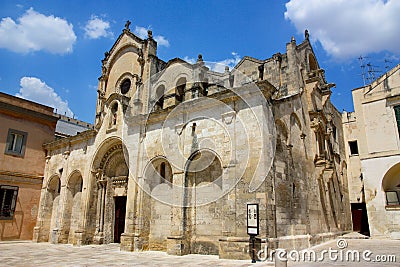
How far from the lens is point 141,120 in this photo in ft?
47.9

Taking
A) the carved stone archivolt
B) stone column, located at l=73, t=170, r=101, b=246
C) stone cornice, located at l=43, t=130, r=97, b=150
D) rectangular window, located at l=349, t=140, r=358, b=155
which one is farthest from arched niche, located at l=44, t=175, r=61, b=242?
rectangular window, located at l=349, t=140, r=358, b=155

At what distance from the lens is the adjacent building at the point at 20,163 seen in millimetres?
17734

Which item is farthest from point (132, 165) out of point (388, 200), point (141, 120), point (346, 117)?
point (346, 117)

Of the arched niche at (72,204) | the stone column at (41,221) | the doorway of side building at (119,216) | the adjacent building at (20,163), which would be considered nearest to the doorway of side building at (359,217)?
the doorway of side building at (119,216)

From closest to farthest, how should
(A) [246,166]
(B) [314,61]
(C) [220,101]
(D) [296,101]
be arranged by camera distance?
(A) [246,166] < (C) [220,101] < (D) [296,101] < (B) [314,61]

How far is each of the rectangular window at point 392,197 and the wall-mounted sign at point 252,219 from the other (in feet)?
38.9

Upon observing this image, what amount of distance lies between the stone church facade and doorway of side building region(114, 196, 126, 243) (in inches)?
2.8

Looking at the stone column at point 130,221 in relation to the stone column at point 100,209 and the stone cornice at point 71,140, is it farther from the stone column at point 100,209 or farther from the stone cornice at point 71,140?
the stone cornice at point 71,140

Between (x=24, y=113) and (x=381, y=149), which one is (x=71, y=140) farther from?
(x=381, y=149)

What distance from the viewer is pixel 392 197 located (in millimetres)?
16797

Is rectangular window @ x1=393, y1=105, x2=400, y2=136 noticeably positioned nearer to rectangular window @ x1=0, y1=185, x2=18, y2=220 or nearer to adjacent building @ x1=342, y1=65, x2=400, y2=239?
adjacent building @ x1=342, y1=65, x2=400, y2=239

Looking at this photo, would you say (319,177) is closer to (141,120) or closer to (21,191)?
(141,120)

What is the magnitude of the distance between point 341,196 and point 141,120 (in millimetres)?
13660

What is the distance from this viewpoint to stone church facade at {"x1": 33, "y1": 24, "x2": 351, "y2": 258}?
10641 millimetres
